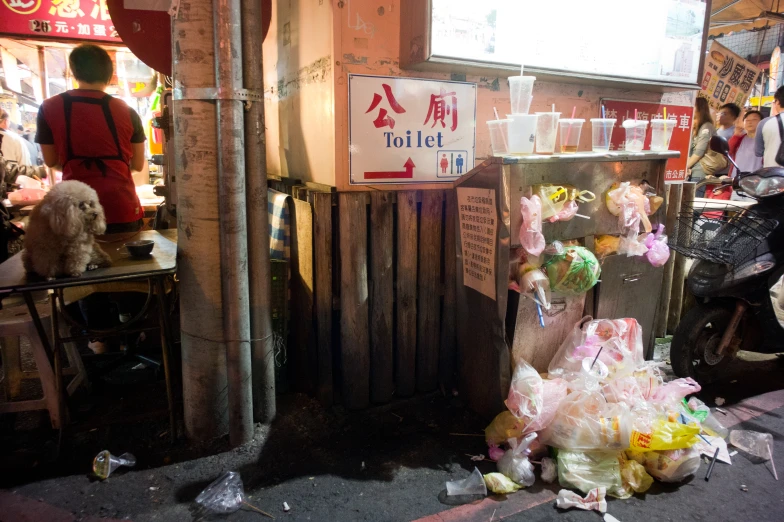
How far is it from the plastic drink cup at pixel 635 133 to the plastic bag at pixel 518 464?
238 centimetres

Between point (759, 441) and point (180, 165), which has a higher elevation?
point (180, 165)

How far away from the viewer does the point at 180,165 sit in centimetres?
312

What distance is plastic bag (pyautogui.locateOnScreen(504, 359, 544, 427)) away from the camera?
3.09 metres

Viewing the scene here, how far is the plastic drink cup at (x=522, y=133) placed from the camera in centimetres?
323

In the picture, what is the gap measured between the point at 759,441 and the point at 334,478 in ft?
9.70

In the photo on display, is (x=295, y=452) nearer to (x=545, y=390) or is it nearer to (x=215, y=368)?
(x=215, y=368)

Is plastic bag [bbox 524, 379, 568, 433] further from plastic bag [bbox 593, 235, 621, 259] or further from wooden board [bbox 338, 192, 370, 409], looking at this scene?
wooden board [bbox 338, 192, 370, 409]

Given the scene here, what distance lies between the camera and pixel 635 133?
3826 millimetres

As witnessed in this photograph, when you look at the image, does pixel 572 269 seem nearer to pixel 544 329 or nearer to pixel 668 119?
pixel 544 329

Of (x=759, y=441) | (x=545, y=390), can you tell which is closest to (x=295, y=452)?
(x=545, y=390)

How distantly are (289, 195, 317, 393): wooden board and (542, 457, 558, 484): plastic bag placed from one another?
183cm

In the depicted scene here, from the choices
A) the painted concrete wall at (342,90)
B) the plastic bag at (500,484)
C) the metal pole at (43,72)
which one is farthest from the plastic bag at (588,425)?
the metal pole at (43,72)

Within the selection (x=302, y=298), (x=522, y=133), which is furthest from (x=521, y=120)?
(x=302, y=298)

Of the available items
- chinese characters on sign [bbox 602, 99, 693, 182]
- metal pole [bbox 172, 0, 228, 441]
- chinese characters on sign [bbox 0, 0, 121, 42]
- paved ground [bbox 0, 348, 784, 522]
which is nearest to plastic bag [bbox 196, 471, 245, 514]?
paved ground [bbox 0, 348, 784, 522]
